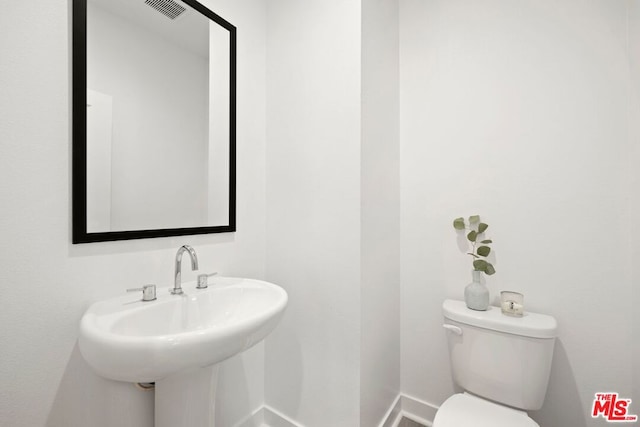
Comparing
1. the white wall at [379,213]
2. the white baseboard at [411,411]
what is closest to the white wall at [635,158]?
the white baseboard at [411,411]

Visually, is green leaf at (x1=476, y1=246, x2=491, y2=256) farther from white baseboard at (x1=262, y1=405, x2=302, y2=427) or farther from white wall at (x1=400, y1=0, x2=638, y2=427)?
white baseboard at (x1=262, y1=405, x2=302, y2=427)

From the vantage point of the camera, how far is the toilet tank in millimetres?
1075

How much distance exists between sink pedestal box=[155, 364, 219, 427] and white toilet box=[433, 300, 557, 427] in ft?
2.63

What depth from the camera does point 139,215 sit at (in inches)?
38.8

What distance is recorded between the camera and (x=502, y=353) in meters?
1.12

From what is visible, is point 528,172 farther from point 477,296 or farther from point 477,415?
point 477,415

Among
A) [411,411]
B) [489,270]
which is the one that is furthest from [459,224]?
[411,411]

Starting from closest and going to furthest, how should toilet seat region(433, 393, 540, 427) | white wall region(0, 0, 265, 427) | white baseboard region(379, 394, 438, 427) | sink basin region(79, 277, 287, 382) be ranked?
sink basin region(79, 277, 287, 382) → white wall region(0, 0, 265, 427) → toilet seat region(433, 393, 540, 427) → white baseboard region(379, 394, 438, 427)

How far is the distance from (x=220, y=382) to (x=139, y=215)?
2.56ft

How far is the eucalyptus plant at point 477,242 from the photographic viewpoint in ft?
4.11

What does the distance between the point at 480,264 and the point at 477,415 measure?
0.58 meters

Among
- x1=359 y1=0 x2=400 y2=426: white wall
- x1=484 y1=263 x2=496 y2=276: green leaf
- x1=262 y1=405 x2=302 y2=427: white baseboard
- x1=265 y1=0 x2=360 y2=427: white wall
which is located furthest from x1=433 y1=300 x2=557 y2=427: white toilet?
x1=262 y1=405 x2=302 y2=427: white baseboard

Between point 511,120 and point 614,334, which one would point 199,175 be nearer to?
point 511,120

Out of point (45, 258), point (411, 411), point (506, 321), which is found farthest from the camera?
point (411, 411)
